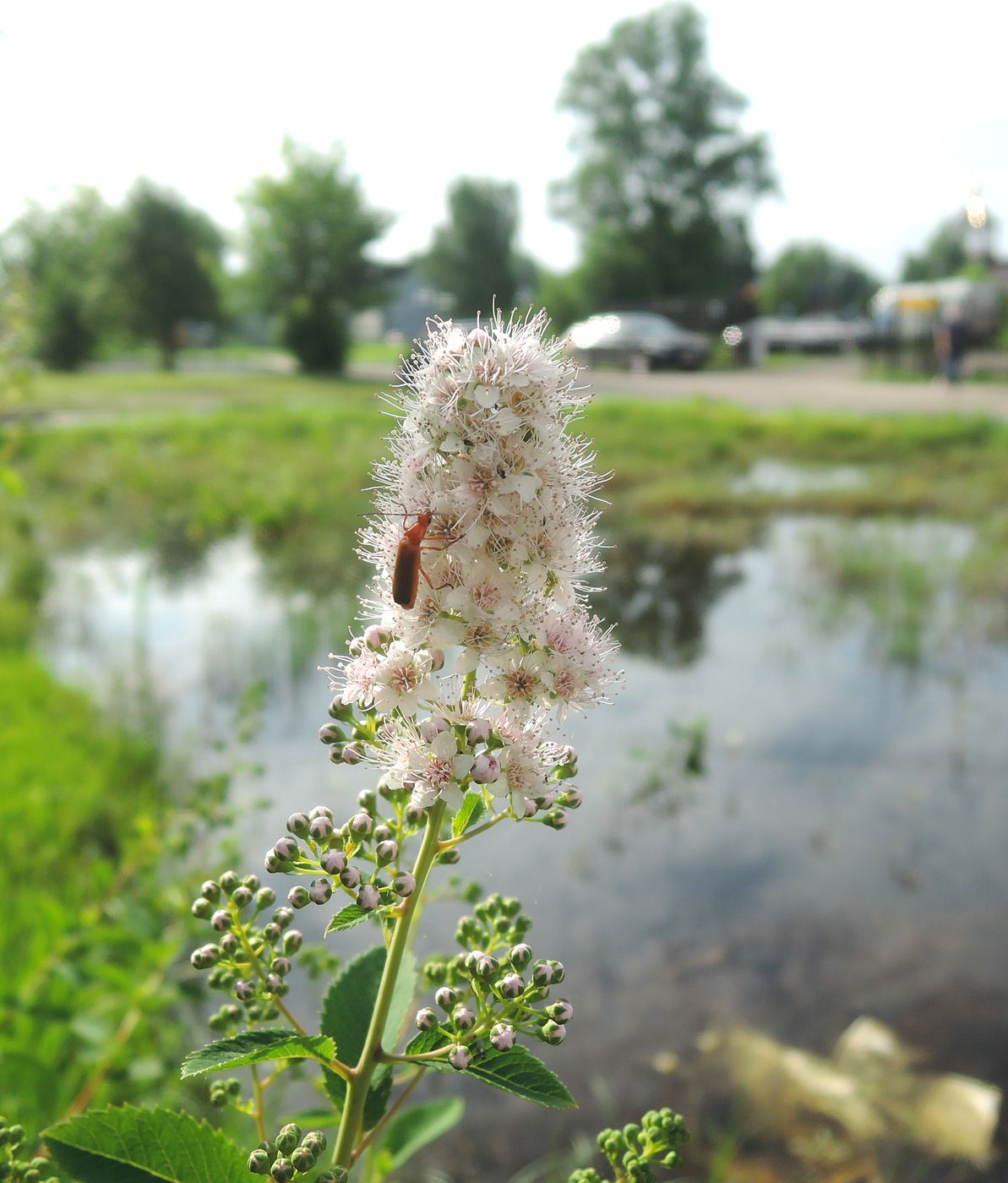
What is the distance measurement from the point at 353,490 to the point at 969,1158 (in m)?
9.34

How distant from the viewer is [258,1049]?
1006 mm

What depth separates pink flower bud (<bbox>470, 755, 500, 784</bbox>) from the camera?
1092 millimetres

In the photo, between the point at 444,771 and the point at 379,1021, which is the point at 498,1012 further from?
the point at 444,771

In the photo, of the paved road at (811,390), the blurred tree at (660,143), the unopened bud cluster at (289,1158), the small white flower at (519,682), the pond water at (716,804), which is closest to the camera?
the unopened bud cluster at (289,1158)

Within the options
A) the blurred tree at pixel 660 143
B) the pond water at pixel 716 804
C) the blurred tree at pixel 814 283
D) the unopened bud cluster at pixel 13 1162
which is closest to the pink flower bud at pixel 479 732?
the unopened bud cluster at pixel 13 1162

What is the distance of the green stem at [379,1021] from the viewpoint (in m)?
1.04

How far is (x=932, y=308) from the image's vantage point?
112 ft

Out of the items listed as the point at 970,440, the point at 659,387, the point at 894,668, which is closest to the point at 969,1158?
the point at 894,668

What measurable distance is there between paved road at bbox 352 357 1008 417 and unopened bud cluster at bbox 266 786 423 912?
1642cm

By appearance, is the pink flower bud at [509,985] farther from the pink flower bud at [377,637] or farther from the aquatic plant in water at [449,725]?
the pink flower bud at [377,637]

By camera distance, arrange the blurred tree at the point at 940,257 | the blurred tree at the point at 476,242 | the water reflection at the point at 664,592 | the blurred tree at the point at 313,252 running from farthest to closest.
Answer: the blurred tree at the point at 940,257
the blurred tree at the point at 313,252
the blurred tree at the point at 476,242
the water reflection at the point at 664,592

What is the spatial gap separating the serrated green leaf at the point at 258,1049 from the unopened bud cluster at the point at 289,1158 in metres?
0.08

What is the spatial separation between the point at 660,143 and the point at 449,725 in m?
52.6

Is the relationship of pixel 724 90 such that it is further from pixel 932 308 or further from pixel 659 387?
pixel 659 387
